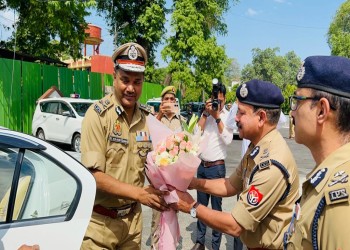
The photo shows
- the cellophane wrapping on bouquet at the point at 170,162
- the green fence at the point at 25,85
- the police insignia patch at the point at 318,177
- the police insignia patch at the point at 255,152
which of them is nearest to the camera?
the police insignia patch at the point at 318,177

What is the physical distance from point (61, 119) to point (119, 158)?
30.9 feet

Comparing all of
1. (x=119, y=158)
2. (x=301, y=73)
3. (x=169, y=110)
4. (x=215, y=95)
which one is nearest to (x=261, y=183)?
(x=301, y=73)

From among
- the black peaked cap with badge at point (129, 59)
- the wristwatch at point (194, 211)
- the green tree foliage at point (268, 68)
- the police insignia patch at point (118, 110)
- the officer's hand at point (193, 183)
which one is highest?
the green tree foliage at point (268, 68)

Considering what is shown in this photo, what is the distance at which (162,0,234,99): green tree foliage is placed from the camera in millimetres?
21844

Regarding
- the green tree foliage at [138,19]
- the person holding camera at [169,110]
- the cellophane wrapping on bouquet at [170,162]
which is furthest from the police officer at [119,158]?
the green tree foliage at [138,19]

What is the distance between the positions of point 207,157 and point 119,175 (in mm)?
2245

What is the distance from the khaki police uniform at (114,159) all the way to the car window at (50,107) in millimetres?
9632

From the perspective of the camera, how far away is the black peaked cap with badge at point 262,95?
215 centimetres

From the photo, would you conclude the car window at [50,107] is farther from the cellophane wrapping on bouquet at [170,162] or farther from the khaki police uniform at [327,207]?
the khaki police uniform at [327,207]

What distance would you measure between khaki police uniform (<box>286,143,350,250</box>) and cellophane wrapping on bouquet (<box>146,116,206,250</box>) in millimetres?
768

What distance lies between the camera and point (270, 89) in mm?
2178

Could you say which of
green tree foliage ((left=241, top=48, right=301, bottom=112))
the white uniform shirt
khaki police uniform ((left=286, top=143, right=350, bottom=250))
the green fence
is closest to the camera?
the white uniform shirt

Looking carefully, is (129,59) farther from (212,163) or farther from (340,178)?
(212,163)

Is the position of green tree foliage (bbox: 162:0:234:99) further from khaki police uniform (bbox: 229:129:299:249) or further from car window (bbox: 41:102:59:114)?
khaki police uniform (bbox: 229:129:299:249)
